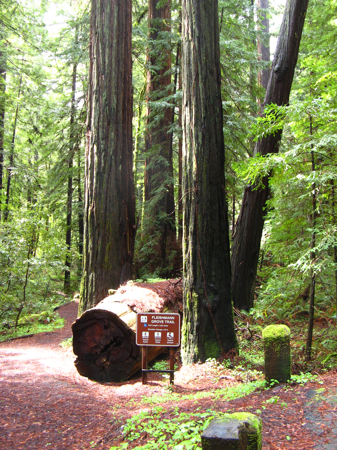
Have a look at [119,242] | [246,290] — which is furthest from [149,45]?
[246,290]

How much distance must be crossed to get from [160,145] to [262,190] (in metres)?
4.63

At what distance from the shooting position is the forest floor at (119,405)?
10.2ft

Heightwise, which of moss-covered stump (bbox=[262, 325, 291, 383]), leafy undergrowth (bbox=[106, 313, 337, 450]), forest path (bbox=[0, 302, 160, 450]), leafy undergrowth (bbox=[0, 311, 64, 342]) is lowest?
leafy undergrowth (bbox=[0, 311, 64, 342])

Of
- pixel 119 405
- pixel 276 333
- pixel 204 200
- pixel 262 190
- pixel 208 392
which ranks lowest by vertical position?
pixel 119 405

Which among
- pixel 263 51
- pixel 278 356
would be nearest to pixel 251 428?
pixel 278 356

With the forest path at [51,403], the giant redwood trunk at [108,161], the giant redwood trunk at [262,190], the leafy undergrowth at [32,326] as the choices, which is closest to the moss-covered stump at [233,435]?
the forest path at [51,403]

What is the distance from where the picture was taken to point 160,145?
11.5 metres

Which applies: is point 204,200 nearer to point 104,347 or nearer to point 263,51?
point 104,347

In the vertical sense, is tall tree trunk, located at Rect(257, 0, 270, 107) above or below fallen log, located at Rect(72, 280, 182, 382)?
above

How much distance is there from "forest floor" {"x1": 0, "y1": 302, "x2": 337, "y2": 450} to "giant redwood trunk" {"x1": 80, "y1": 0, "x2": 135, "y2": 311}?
2.18m

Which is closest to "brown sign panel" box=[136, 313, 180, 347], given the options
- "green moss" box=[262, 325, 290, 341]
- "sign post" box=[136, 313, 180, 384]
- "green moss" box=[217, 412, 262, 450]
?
"sign post" box=[136, 313, 180, 384]

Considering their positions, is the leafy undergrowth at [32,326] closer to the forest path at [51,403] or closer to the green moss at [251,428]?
the forest path at [51,403]

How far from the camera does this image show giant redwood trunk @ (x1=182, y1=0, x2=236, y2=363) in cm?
551

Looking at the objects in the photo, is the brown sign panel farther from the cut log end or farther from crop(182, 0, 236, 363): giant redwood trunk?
crop(182, 0, 236, 363): giant redwood trunk
